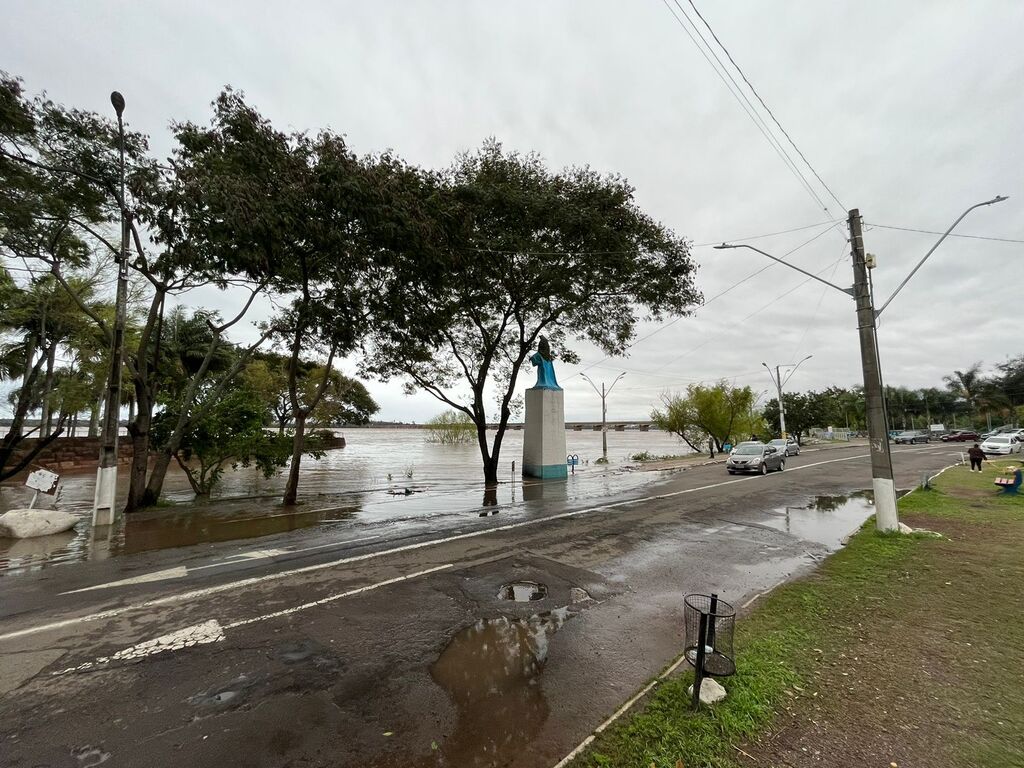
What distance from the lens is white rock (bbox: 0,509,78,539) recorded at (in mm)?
9008

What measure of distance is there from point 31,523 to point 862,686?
1375 cm

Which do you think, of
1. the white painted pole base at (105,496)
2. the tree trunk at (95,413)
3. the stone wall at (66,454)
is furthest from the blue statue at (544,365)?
the stone wall at (66,454)

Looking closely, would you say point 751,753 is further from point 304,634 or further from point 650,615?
point 304,634

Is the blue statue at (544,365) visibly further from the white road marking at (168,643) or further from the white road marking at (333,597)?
the white road marking at (168,643)

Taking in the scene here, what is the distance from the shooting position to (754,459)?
2136cm

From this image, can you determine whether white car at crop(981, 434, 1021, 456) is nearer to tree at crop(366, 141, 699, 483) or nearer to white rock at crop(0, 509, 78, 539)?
tree at crop(366, 141, 699, 483)

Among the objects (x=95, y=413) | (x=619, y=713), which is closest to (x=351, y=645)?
(x=619, y=713)

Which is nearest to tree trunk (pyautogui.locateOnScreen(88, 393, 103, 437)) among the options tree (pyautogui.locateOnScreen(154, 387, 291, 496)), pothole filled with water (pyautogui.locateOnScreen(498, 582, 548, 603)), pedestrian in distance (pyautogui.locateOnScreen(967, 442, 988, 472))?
tree (pyautogui.locateOnScreen(154, 387, 291, 496))

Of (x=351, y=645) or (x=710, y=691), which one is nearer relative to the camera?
(x=710, y=691)

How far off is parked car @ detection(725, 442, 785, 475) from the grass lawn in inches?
611

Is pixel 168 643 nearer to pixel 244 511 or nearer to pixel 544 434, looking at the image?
pixel 244 511

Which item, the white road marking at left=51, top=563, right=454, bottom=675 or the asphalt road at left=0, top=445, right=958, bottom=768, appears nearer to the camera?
the asphalt road at left=0, top=445, right=958, bottom=768

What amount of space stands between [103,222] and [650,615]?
51.4ft

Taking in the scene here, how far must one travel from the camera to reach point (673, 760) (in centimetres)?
273
